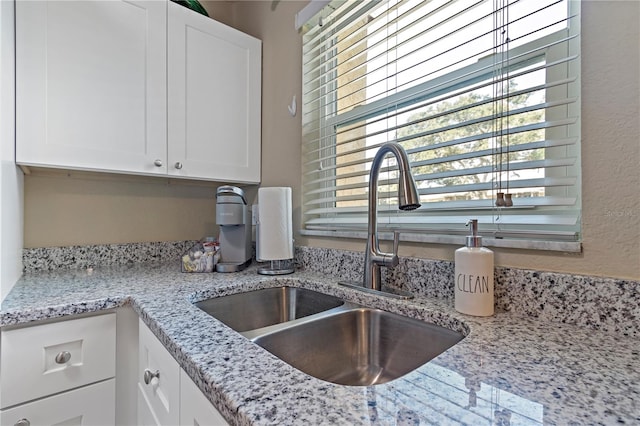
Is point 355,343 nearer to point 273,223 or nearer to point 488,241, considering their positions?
point 488,241

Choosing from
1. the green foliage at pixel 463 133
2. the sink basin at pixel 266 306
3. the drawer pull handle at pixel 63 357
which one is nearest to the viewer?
the green foliage at pixel 463 133

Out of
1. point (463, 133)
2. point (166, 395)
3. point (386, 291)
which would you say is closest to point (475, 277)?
point (386, 291)

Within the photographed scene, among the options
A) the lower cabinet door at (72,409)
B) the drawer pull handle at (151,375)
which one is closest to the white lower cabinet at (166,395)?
the drawer pull handle at (151,375)

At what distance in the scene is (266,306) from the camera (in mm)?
1110

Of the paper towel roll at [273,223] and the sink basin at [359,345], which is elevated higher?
the paper towel roll at [273,223]

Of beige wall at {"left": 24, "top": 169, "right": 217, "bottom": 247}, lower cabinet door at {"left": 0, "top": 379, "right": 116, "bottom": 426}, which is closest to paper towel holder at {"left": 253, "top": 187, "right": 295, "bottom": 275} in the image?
lower cabinet door at {"left": 0, "top": 379, "right": 116, "bottom": 426}

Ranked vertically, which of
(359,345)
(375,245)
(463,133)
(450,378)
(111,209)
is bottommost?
(359,345)

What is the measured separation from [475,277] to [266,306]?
27.6 inches

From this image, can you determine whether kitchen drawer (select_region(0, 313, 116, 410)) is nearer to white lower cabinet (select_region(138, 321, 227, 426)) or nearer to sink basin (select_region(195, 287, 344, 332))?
white lower cabinet (select_region(138, 321, 227, 426))

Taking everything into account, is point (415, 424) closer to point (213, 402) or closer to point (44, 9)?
point (213, 402)

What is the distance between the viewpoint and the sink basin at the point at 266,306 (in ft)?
3.31

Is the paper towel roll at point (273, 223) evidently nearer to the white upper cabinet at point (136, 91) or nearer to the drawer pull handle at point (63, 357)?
the white upper cabinet at point (136, 91)

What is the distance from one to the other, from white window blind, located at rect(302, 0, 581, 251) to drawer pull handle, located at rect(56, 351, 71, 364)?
88cm

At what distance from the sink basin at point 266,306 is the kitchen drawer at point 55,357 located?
1.00 ft
